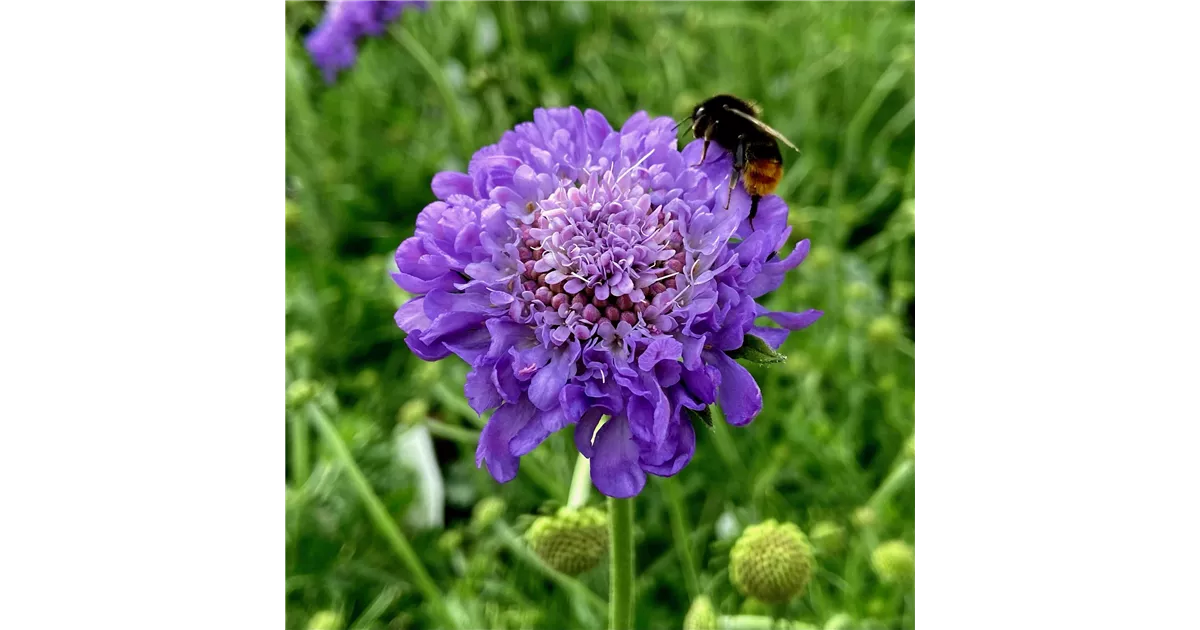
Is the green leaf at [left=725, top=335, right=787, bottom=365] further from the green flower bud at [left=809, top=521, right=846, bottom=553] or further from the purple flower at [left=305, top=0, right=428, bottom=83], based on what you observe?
the purple flower at [left=305, top=0, right=428, bottom=83]

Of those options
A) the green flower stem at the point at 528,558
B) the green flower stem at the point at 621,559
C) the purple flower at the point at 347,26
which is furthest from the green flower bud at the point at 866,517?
the purple flower at the point at 347,26

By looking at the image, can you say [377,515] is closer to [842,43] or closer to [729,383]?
[729,383]

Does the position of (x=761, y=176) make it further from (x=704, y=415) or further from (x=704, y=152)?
(x=704, y=415)

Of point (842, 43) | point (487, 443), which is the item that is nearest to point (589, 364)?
point (487, 443)

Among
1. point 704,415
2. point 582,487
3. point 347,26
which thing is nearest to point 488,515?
point 582,487

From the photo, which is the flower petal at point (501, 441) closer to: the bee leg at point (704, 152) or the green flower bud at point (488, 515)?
the bee leg at point (704, 152)
